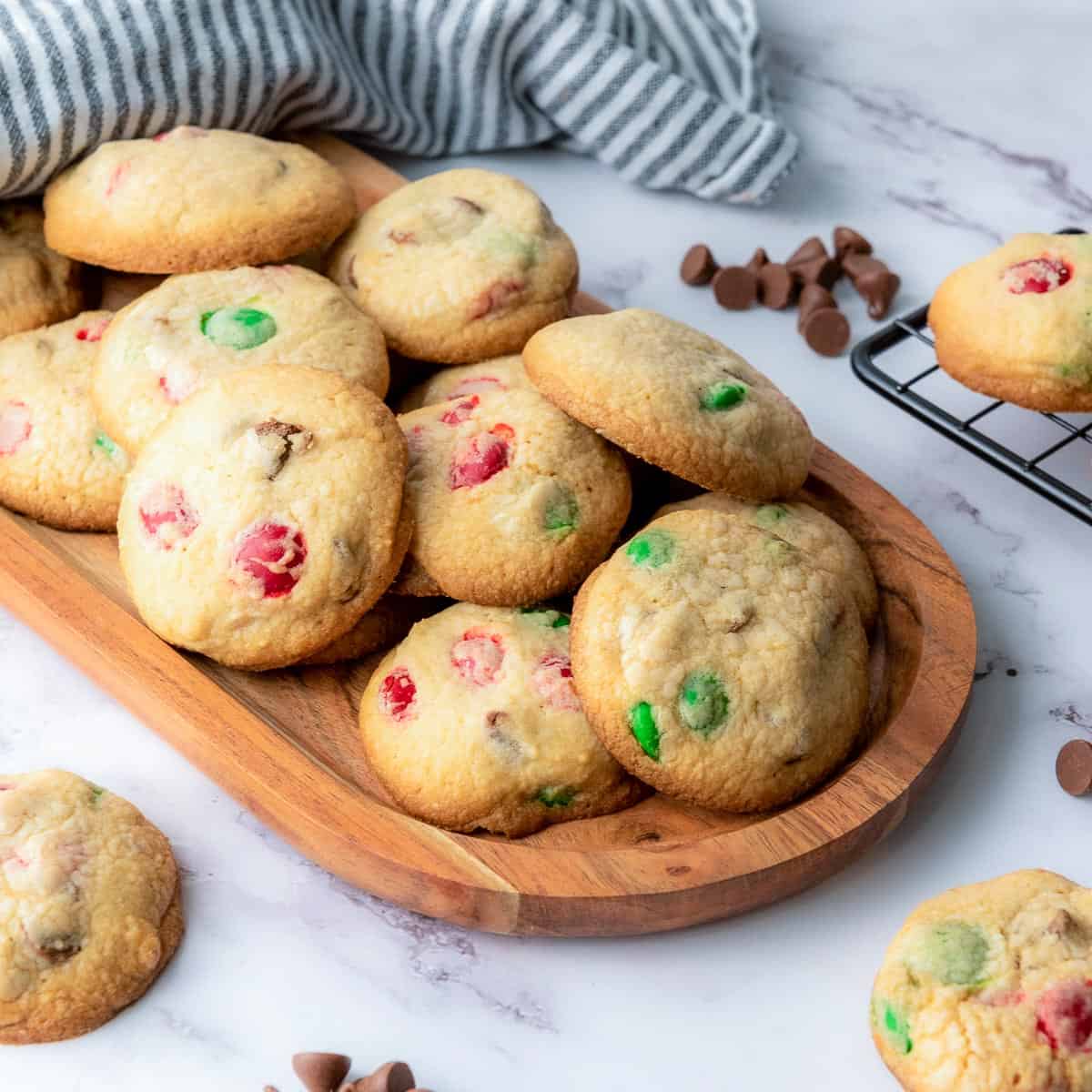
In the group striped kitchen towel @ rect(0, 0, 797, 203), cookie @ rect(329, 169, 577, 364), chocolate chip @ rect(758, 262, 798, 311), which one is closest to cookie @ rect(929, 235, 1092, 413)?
chocolate chip @ rect(758, 262, 798, 311)

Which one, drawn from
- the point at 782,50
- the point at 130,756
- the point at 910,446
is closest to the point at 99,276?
the point at 130,756

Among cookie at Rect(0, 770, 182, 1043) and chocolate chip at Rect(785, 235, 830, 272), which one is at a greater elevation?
chocolate chip at Rect(785, 235, 830, 272)

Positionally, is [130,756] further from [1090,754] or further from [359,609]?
[1090,754]

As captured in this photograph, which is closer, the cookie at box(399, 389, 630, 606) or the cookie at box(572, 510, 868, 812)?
the cookie at box(572, 510, 868, 812)

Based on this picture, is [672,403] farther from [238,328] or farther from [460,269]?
[238,328]

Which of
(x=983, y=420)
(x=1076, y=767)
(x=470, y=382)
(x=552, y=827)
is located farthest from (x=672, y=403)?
(x=983, y=420)

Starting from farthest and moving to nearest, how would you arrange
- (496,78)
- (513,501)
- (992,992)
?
(496,78) → (513,501) → (992,992)

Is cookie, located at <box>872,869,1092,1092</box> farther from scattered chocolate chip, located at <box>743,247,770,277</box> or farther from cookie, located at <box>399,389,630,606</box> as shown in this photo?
scattered chocolate chip, located at <box>743,247,770,277</box>
